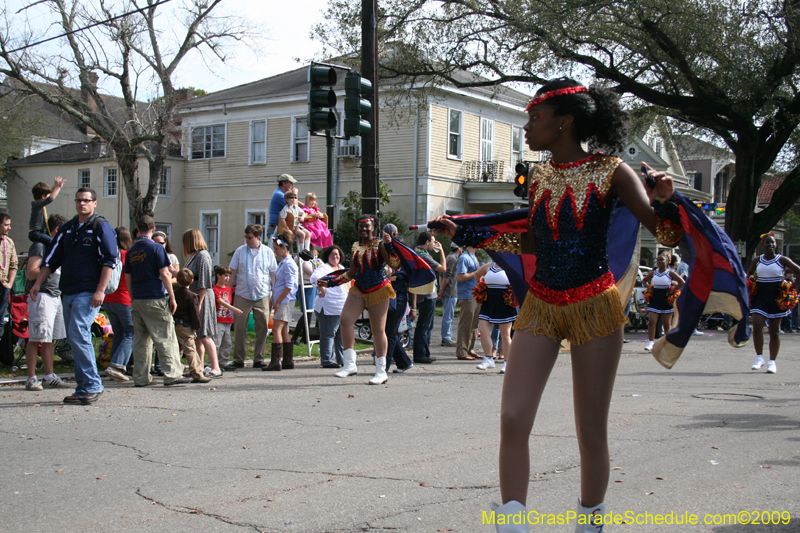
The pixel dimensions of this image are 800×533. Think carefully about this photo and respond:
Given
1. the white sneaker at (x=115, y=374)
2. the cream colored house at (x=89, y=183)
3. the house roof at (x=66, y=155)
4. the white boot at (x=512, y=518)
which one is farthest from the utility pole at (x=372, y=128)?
the house roof at (x=66, y=155)

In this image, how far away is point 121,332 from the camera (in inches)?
368

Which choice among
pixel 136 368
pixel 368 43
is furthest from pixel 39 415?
pixel 368 43

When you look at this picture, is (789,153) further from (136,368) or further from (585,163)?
(585,163)

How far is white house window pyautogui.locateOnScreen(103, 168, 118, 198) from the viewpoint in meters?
37.3

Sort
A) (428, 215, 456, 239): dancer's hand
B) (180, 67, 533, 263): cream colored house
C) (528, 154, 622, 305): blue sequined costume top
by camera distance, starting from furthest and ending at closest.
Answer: (180, 67, 533, 263): cream colored house < (428, 215, 456, 239): dancer's hand < (528, 154, 622, 305): blue sequined costume top

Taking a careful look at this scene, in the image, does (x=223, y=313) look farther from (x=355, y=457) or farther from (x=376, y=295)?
(x=355, y=457)

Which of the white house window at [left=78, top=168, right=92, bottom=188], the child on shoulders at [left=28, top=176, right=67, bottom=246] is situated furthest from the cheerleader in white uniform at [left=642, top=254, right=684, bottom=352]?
the white house window at [left=78, top=168, right=92, bottom=188]

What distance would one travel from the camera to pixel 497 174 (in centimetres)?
3306

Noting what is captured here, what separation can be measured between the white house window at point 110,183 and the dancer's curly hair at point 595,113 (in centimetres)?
3677

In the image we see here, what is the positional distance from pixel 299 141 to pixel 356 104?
72.2 feet

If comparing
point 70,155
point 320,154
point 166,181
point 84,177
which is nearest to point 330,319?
point 320,154

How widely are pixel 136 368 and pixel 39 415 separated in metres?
2.00

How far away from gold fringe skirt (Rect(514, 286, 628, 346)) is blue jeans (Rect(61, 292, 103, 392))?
548cm

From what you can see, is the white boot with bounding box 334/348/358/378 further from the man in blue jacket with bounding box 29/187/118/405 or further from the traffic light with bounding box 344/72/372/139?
the traffic light with bounding box 344/72/372/139
